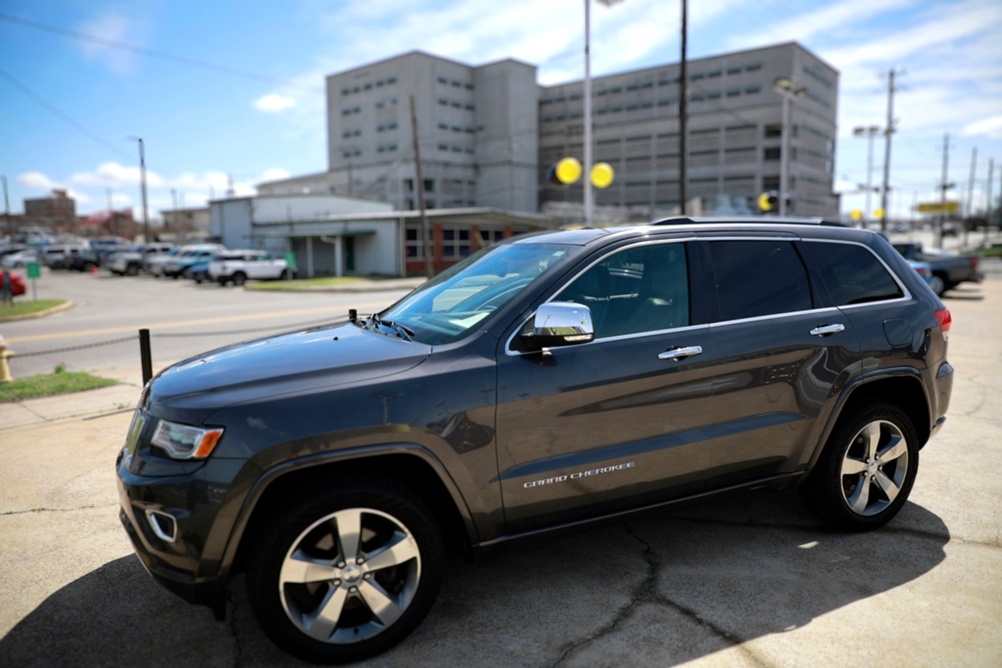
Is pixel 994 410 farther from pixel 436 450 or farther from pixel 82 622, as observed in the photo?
pixel 82 622

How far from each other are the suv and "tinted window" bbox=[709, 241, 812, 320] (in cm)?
1

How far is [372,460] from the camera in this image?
2.82 meters

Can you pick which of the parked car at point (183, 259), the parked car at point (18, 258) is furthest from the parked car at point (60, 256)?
Answer: the parked car at point (183, 259)

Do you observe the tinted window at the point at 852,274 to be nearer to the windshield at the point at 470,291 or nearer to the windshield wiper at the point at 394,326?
the windshield at the point at 470,291

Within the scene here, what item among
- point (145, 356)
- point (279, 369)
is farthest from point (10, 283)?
point (279, 369)

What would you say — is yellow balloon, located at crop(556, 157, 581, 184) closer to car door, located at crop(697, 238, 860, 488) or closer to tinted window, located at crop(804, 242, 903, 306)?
tinted window, located at crop(804, 242, 903, 306)

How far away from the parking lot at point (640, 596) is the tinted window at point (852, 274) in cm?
139

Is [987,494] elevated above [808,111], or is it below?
below

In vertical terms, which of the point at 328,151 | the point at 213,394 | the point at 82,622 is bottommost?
the point at 82,622

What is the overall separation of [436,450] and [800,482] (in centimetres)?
225

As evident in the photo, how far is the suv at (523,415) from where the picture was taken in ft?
8.67

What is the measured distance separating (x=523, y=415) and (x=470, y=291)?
90 cm

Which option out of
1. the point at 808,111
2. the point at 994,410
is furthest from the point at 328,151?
the point at 994,410

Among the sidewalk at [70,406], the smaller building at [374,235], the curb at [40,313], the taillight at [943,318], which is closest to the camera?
the taillight at [943,318]
